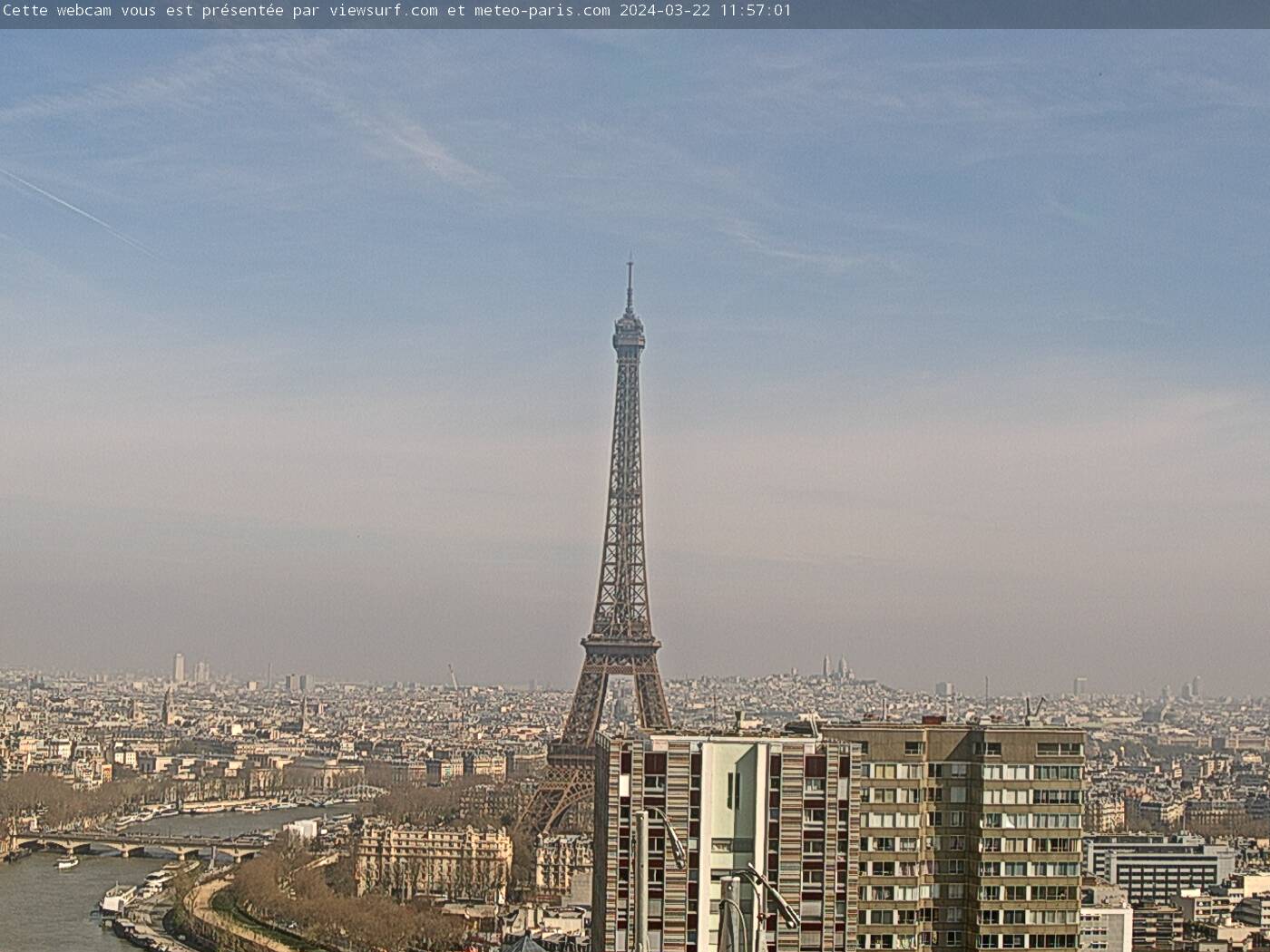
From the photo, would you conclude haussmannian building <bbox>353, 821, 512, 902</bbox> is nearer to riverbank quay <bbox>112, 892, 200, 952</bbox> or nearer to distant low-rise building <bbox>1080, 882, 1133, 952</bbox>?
riverbank quay <bbox>112, 892, 200, 952</bbox>

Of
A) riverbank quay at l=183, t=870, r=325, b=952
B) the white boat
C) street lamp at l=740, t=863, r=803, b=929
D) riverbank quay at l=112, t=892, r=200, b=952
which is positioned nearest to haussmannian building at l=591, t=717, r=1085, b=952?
street lamp at l=740, t=863, r=803, b=929

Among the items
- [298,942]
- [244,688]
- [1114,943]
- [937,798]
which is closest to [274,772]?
[244,688]

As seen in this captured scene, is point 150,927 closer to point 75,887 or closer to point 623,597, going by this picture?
point 75,887

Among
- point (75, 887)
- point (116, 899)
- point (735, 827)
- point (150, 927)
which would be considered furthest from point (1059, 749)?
point (75, 887)

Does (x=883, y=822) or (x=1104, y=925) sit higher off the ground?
(x=883, y=822)

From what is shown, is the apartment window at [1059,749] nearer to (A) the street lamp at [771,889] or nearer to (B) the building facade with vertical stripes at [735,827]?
(B) the building facade with vertical stripes at [735,827]

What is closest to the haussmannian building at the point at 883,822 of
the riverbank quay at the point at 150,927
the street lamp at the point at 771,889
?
the street lamp at the point at 771,889

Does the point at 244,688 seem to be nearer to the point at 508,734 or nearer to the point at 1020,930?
the point at 508,734
